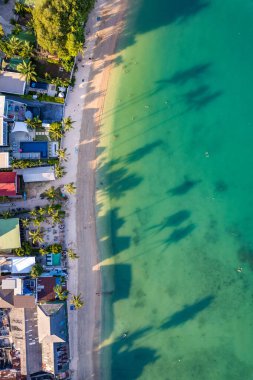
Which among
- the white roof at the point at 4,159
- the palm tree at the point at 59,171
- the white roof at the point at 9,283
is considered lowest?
the white roof at the point at 9,283

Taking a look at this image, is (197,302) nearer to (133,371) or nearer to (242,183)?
(133,371)

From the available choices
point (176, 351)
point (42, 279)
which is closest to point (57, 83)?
point (42, 279)

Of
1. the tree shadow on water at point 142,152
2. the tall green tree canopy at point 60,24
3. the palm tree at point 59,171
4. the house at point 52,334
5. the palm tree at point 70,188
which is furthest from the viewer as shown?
the tree shadow on water at point 142,152

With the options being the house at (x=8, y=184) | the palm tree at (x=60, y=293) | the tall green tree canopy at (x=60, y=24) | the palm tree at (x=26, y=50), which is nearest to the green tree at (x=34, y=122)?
the house at (x=8, y=184)

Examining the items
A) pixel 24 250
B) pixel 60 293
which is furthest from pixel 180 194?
pixel 24 250

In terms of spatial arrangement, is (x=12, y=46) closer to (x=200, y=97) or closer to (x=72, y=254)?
(x=200, y=97)

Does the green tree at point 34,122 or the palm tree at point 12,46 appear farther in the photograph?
the green tree at point 34,122

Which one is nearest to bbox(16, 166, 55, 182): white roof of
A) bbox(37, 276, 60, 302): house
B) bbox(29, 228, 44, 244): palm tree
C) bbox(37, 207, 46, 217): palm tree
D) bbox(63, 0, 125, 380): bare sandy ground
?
bbox(63, 0, 125, 380): bare sandy ground

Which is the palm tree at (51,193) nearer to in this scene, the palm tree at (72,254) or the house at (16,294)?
the palm tree at (72,254)

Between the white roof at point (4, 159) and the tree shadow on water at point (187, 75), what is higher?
the tree shadow on water at point (187, 75)

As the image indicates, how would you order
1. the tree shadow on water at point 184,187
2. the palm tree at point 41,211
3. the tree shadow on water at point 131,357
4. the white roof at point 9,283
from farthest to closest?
1. the tree shadow on water at point 184,187
2. the tree shadow on water at point 131,357
3. the palm tree at point 41,211
4. the white roof at point 9,283
